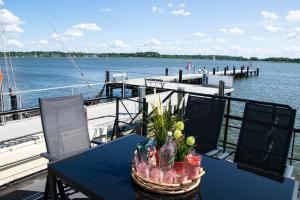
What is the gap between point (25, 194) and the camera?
2.99m

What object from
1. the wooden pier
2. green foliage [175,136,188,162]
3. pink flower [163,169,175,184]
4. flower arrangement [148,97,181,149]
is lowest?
the wooden pier

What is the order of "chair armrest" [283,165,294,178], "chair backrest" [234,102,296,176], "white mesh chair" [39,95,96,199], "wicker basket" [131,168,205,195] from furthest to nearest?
"white mesh chair" [39,95,96,199] → "chair backrest" [234,102,296,176] → "chair armrest" [283,165,294,178] → "wicker basket" [131,168,205,195]

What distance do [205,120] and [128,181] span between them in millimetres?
1435

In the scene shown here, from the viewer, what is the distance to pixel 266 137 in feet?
8.02

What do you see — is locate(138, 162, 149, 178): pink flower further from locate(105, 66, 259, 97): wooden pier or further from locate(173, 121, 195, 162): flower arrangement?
locate(105, 66, 259, 97): wooden pier

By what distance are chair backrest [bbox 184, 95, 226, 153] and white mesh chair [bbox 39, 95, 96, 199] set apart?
3.66ft

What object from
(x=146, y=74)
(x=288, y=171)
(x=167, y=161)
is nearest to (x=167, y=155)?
(x=167, y=161)

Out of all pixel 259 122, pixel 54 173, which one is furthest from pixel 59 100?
pixel 259 122

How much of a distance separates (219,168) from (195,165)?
0.46 metres

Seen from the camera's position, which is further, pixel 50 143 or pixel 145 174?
pixel 50 143

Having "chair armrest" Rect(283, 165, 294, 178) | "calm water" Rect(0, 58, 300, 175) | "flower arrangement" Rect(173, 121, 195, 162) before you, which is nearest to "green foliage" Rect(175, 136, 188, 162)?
"flower arrangement" Rect(173, 121, 195, 162)

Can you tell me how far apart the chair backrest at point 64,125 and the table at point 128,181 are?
60 cm

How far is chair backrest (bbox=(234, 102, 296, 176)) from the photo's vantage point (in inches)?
92.0

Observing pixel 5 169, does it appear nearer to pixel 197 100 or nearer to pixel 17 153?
pixel 17 153
